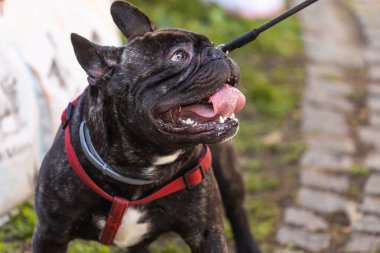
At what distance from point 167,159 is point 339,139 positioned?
2883 millimetres

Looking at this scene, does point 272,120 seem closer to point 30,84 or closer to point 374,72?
point 374,72

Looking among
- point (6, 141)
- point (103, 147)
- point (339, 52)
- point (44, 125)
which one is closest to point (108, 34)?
point (44, 125)

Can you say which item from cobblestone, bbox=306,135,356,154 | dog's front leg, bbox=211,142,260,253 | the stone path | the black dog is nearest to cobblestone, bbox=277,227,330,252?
the stone path

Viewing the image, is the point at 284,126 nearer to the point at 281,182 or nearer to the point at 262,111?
the point at 262,111

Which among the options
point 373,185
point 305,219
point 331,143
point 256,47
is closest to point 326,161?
point 331,143

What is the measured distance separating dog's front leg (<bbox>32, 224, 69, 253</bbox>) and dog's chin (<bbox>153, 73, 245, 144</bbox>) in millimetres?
732

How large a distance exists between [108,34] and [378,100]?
2.39m

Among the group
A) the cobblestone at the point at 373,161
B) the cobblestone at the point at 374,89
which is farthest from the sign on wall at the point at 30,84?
the cobblestone at the point at 374,89

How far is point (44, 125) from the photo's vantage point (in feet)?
15.9

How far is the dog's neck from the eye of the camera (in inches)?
132

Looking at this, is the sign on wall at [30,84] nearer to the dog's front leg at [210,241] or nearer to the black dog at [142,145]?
the black dog at [142,145]

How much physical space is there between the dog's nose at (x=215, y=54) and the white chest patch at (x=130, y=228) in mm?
774

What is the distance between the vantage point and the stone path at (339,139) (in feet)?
15.6

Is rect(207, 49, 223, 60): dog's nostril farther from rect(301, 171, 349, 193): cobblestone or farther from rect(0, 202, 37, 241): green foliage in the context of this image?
rect(301, 171, 349, 193): cobblestone
